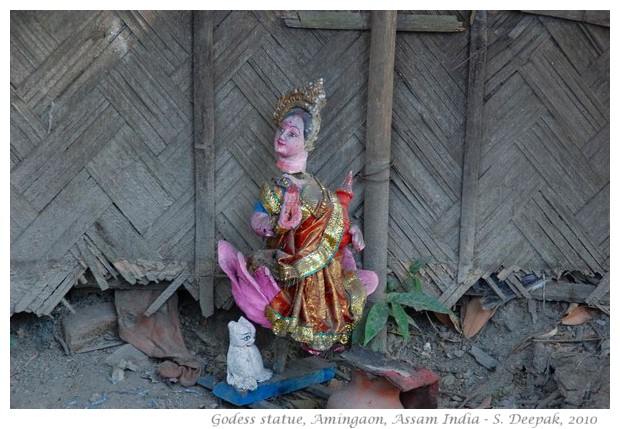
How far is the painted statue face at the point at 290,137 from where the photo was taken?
401cm

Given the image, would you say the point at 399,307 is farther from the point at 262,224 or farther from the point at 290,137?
the point at 290,137

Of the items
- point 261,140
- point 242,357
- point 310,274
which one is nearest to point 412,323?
point 310,274

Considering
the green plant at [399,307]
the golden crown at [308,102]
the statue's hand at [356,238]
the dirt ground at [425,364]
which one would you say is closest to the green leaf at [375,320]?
the green plant at [399,307]

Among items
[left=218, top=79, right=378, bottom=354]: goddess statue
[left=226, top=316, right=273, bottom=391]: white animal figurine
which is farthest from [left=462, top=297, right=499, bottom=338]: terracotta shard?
[left=226, top=316, right=273, bottom=391]: white animal figurine

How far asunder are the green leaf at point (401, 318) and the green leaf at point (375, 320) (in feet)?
0.16

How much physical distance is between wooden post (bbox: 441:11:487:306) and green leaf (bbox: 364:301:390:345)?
1.65 feet

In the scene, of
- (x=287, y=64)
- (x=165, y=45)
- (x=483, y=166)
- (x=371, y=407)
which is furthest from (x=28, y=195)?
(x=483, y=166)

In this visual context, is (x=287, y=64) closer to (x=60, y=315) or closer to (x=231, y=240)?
(x=231, y=240)

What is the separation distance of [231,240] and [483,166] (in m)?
1.58

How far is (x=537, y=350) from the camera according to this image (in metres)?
4.55

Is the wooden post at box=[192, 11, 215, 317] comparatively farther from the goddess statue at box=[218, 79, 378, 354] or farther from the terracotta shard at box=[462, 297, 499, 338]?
the terracotta shard at box=[462, 297, 499, 338]

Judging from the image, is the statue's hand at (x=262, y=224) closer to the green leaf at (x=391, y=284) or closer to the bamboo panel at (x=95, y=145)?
the bamboo panel at (x=95, y=145)

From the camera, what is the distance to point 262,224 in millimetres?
3971

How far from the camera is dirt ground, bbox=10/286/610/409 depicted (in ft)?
13.7
